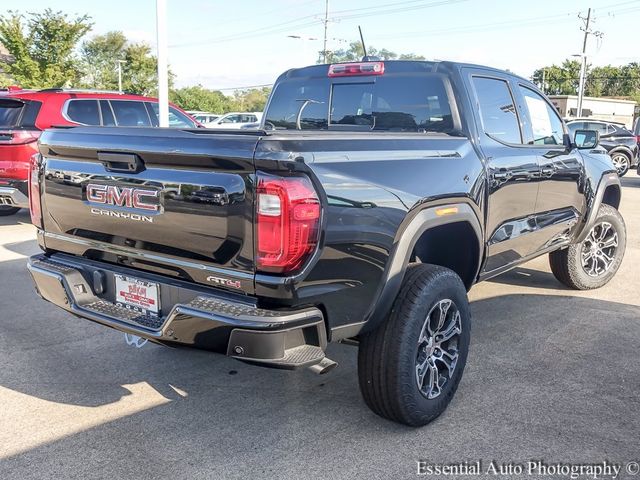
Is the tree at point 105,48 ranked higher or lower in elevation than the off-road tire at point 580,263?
higher

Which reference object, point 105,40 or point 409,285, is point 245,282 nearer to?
point 409,285

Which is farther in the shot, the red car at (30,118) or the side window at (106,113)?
the side window at (106,113)

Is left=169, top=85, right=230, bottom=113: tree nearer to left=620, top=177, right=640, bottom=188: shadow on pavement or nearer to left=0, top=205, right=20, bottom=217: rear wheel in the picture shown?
left=620, top=177, right=640, bottom=188: shadow on pavement

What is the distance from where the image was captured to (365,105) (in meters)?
4.08

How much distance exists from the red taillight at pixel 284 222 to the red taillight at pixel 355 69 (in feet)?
6.30

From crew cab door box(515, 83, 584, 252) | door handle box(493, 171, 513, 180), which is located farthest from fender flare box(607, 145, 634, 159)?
door handle box(493, 171, 513, 180)

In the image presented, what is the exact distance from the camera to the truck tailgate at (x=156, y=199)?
2395 mm

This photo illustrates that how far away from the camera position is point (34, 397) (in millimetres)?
3373

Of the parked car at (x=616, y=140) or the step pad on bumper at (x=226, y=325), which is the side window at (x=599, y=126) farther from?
the step pad on bumper at (x=226, y=325)

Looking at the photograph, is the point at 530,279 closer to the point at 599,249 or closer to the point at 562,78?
the point at 599,249

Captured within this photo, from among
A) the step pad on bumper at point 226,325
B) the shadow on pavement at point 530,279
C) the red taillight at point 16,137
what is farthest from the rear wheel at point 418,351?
the red taillight at point 16,137

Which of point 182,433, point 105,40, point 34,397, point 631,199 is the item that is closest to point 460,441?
A: point 182,433

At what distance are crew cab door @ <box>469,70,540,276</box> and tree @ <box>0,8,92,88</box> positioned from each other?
2258 cm

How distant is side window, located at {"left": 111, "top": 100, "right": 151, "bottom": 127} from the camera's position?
8.99 meters
